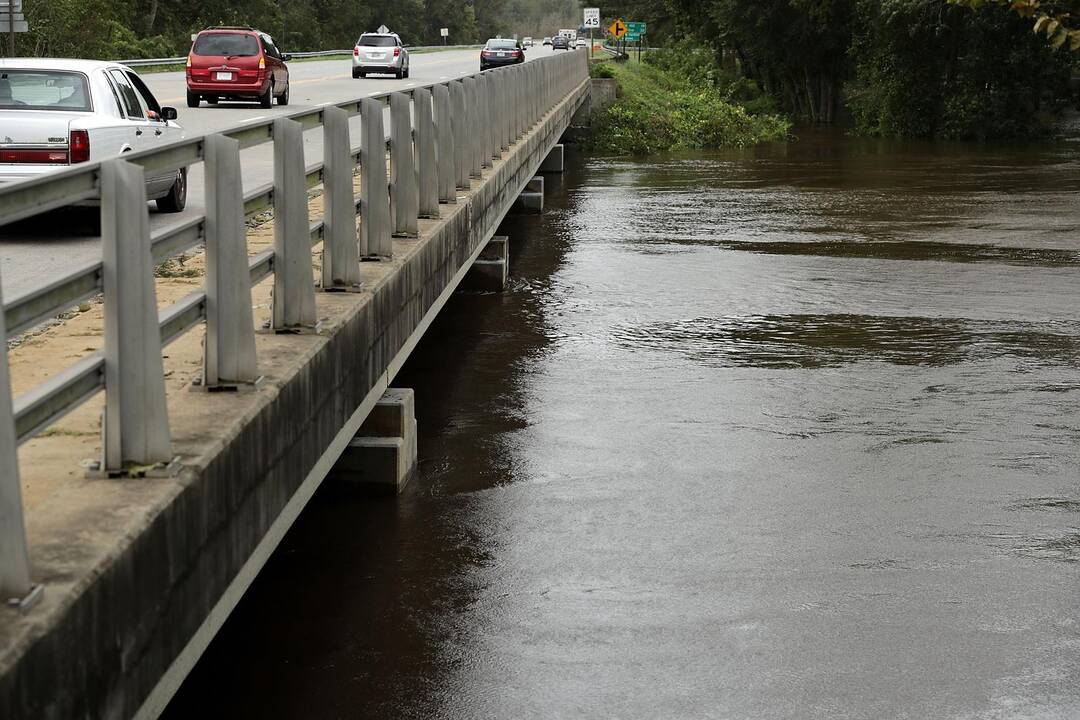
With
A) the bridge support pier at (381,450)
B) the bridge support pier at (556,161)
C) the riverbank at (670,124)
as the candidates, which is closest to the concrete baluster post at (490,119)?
the bridge support pier at (381,450)

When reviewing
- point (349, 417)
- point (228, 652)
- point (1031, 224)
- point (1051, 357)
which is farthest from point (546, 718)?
point (1031, 224)

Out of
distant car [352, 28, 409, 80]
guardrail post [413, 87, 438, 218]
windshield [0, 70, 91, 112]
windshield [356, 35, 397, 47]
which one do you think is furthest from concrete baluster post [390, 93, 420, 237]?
windshield [356, 35, 397, 47]

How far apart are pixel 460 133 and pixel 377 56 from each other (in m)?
36.9

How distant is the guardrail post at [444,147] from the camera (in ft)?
42.1

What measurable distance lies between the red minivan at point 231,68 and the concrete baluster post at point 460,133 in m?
17.0

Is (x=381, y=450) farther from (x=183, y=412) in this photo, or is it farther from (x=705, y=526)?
(x=183, y=412)

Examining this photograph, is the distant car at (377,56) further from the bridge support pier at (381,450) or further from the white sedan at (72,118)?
the bridge support pier at (381,450)

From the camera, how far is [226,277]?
5.77m

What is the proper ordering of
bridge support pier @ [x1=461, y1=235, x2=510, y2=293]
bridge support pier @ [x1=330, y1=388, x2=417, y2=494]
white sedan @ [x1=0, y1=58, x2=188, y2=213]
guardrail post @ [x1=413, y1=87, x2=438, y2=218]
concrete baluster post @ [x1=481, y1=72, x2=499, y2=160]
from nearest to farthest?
bridge support pier @ [x1=330, y1=388, x2=417, y2=494]
guardrail post @ [x1=413, y1=87, x2=438, y2=218]
white sedan @ [x1=0, y1=58, x2=188, y2=213]
concrete baluster post @ [x1=481, y1=72, x2=499, y2=160]
bridge support pier @ [x1=461, y1=235, x2=510, y2=293]

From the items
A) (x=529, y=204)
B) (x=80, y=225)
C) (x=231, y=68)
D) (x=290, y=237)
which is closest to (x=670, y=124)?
(x=231, y=68)

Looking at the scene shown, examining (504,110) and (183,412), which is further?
(504,110)

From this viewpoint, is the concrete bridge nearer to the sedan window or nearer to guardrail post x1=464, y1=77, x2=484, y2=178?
guardrail post x1=464, y1=77, x2=484, y2=178

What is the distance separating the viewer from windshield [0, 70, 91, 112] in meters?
14.0

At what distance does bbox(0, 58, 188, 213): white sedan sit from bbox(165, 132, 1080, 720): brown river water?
3.28 meters
